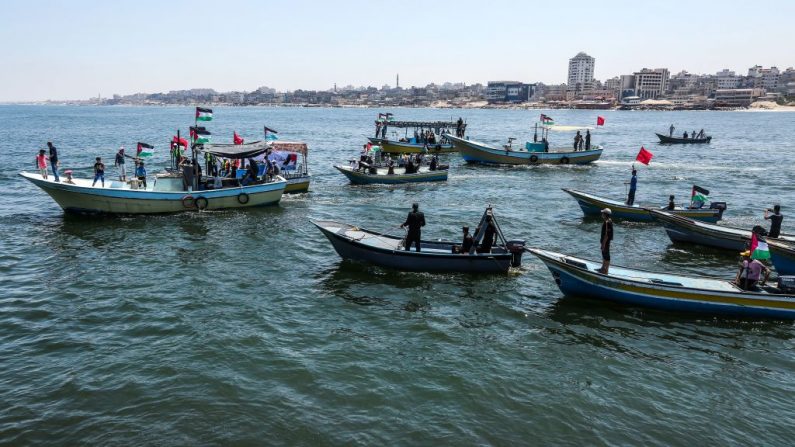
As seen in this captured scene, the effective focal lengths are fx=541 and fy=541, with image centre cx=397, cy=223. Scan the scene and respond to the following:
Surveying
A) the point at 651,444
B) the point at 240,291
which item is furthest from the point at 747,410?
the point at 240,291

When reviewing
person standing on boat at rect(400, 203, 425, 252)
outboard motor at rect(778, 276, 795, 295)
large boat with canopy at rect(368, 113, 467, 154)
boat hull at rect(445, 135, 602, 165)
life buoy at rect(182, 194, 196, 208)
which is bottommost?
outboard motor at rect(778, 276, 795, 295)

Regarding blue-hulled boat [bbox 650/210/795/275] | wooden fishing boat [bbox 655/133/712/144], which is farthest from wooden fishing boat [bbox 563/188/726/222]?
wooden fishing boat [bbox 655/133/712/144]

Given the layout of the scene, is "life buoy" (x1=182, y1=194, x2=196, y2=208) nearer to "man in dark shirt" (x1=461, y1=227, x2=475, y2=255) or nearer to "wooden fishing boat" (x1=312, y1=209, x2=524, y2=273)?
"wooden fishing boat" (x1=312, y1=209, x2=524, y2=273)

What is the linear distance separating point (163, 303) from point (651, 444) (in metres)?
13.1

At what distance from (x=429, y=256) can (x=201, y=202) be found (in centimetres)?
1404

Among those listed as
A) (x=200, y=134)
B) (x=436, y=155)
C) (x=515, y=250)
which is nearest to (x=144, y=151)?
(x=200, y=134)

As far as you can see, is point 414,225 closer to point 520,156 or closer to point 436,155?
point 436,155

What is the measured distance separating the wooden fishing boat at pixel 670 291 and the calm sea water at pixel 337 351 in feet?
1.27

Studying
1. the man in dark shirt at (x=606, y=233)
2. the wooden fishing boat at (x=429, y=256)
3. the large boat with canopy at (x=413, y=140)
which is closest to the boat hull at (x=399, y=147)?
the large boat with canopy at (x=413, y=140)

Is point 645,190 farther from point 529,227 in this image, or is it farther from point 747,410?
point 747,410

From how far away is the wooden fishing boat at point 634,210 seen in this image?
24.9m

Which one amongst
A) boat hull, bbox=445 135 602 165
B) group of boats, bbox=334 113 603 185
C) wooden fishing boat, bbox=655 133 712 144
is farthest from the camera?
wooden fishing boat, bbox=655 133 712 144

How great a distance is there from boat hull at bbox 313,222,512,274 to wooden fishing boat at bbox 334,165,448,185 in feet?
58.8

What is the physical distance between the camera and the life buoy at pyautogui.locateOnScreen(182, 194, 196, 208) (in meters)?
26.4
